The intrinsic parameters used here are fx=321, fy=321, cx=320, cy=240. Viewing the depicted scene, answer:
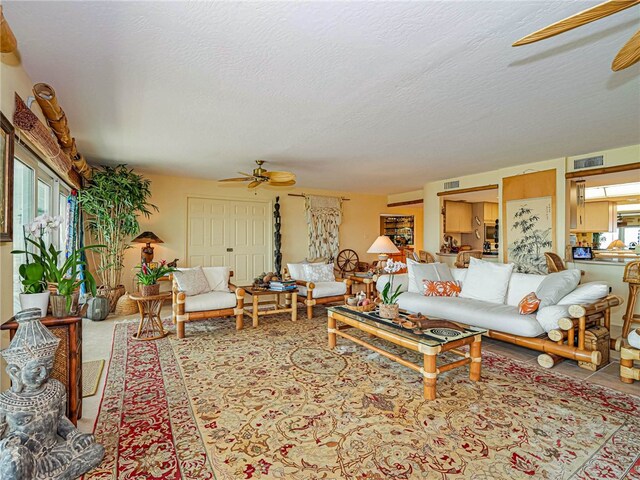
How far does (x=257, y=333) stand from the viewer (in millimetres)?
4105

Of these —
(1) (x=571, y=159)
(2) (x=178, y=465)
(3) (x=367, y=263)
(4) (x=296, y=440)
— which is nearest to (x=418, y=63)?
(4) (x=296, y=440)

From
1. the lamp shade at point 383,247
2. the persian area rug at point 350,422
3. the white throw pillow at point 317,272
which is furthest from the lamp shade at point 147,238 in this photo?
the lamp shade at point 383,247

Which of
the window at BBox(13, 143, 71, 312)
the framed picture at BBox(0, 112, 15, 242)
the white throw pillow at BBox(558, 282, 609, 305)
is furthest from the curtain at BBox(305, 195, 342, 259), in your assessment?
the framed picture at BBox(0, 112, 15, 242)

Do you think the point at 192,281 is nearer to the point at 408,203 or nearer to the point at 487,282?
the point at 487,282

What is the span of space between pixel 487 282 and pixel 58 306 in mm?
4287

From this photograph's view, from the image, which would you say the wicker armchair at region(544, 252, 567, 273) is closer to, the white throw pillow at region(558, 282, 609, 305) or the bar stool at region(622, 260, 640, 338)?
the bar stool at region(622, 260, 640, 338)

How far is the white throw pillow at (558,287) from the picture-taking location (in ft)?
10.5

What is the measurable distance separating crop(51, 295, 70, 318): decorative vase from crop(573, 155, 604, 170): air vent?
6233mm

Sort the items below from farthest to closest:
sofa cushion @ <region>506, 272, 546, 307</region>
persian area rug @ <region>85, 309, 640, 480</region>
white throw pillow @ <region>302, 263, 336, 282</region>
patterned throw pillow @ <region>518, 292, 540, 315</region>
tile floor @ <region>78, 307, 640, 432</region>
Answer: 1. white throw pillow @ <region>302, 263, 336, 282</region>
2. sofa cushion @ <region>506, 272, 546, 307</region>
3. patterned throw pillow @ <region>518, 292, 540, 315</region>
4. tile floor @ <region>78, 307, 640, 432</region>
5. persian area rug @ <region>85, 309, 640, 480</region>

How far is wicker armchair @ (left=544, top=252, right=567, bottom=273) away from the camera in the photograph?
14.9 ft

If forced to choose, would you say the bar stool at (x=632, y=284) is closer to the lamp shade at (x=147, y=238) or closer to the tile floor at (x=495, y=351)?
the tile floor at (x=495, y=351)

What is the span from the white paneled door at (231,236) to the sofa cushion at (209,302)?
2.44m

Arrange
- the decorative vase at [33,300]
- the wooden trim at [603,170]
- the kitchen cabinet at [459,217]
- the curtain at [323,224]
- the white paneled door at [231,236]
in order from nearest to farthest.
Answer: the decorative vase at [33,300]
the wooden trim at [603,170]
the white paneled door at [231,236]
the curtain at [323,224]
the kitchen cabinet at [459,217]

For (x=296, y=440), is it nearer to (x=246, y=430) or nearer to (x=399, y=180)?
(x=246, y=430)
